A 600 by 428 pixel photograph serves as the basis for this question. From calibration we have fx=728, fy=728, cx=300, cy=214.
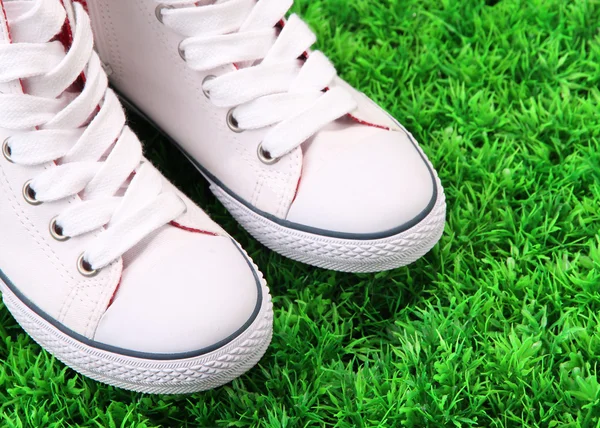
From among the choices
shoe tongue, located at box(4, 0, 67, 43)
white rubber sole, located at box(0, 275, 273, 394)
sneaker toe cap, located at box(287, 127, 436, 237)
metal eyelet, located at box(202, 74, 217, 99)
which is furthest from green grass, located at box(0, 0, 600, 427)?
shoe tongue, located at box(4, 0, 67, 43)

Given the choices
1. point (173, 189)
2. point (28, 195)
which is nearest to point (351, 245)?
point (173, 189)

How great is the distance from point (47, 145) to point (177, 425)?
1.76 feet

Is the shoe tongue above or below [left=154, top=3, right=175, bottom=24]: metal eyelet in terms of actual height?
→ above

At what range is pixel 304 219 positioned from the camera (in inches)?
52.6

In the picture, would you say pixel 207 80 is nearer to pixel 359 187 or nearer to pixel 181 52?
pixel 181 52

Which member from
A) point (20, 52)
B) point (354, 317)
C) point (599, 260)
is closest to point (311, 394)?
point (354, 317)

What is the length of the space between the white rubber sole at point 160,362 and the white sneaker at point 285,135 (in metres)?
0.18

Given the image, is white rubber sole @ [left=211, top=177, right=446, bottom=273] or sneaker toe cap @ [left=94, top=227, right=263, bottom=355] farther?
white rubber sole @ [left=211, top=177, right=446, bottom=273]

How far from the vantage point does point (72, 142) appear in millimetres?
1242

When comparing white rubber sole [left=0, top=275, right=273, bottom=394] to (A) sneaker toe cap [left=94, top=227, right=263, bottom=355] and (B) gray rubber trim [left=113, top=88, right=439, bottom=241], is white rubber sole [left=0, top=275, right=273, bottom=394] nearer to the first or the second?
(A) sneaker toe cap [left=94, top=227, right=263, bottom=355]

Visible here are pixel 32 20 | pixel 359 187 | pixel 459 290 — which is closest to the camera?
pixel 32 20

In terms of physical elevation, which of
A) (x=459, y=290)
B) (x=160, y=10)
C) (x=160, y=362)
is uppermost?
(x=160, y=10)

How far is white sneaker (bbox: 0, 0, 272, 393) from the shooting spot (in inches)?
46.7

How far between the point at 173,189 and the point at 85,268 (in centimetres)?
23
